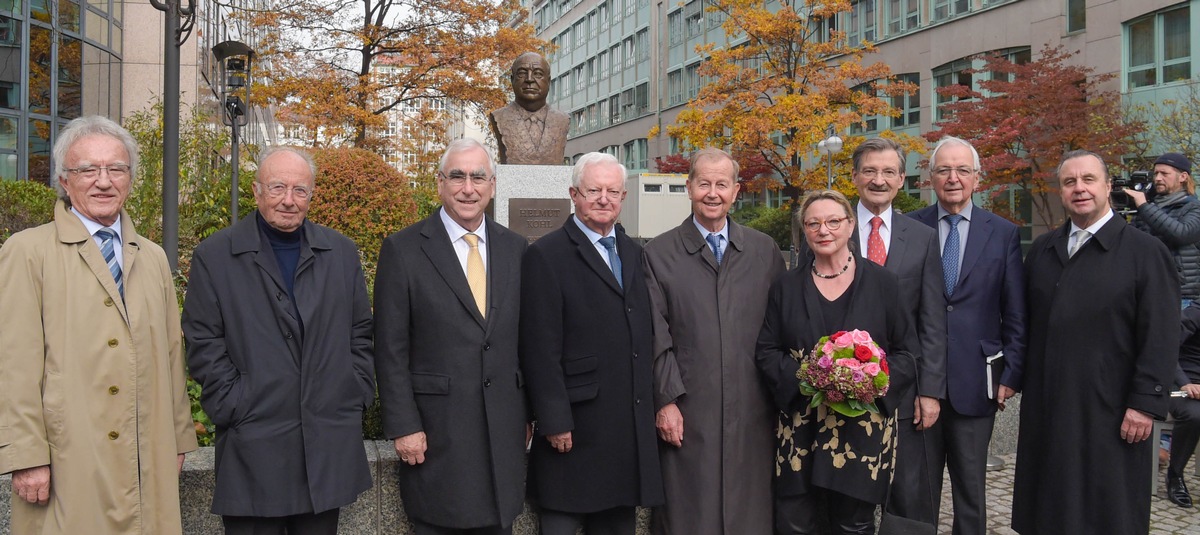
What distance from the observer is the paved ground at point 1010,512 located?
206 inches

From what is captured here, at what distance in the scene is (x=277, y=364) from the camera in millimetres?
3209

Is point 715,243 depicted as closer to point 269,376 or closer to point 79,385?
point 269,376

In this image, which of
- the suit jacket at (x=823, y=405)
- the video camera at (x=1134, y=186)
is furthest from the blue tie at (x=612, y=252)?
the video camera at (x=1134, y=186)

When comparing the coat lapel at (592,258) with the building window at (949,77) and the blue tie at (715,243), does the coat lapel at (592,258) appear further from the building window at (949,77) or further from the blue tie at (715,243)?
the building window at (949,77)

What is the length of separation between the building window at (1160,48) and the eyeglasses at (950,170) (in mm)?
20472

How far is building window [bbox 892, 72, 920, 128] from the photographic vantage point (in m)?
29.8

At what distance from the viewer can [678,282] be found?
391 centimetres

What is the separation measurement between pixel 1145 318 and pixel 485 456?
9.44ft

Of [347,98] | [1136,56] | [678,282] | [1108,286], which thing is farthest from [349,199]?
[1136,56]

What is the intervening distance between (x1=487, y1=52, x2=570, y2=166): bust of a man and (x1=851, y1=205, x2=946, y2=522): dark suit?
5.33 m

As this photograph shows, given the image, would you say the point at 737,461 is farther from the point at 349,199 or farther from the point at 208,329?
the point at 349,199

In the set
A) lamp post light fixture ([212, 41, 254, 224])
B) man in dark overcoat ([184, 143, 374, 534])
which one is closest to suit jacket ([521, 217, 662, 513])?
man in dark overcoat ([184, 143, 374, 534])

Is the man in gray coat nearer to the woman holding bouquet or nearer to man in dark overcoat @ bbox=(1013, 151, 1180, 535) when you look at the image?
the woman holding bouquet

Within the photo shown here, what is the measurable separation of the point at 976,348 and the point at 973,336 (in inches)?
2.3
